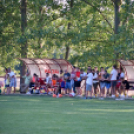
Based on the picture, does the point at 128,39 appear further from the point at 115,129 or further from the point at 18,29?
the point at 115,129

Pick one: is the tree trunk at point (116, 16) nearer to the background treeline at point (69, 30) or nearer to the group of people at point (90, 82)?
the background treeline at point (69, 30)

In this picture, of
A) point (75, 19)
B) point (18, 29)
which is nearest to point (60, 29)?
point (75, 19)

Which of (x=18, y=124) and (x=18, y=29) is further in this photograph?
(x=18, y=29)

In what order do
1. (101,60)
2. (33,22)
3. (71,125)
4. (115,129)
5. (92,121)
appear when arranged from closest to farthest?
(115,129)
(71,125)
(92,121)
(101,60)
(33,22)

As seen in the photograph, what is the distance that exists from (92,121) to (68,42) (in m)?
19.5

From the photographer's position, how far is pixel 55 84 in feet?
95.8

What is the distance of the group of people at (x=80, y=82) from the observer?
26.1 m

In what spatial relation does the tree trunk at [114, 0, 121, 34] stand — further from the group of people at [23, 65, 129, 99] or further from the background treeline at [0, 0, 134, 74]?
the group of people at [23, 65, 129, 99]

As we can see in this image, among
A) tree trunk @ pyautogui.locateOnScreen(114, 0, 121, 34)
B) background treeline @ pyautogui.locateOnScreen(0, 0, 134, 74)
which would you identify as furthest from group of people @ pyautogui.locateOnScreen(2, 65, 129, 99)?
tree trunk @ pyautogui.locateOnScreen(114, 0, 121, 34)

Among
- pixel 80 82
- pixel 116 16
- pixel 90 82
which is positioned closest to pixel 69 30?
pixel 116 16

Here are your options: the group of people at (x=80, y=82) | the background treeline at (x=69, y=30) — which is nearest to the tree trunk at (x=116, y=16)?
the background treeline at (x=69, y=30)

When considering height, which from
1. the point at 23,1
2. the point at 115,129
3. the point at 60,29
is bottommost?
the point at 115,129

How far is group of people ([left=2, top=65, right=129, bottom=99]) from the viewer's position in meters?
26.1

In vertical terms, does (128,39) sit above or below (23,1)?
below
